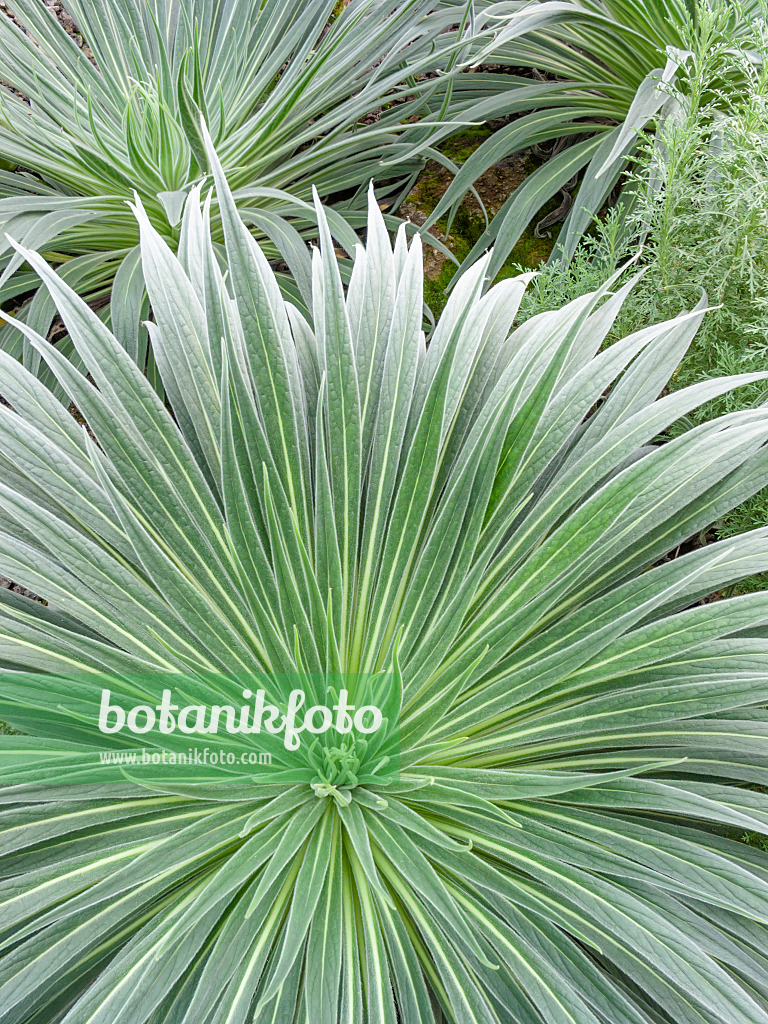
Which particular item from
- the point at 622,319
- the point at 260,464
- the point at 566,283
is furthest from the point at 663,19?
the point at 260,464

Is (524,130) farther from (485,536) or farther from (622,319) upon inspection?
(485,536)

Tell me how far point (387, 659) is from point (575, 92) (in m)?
1.55

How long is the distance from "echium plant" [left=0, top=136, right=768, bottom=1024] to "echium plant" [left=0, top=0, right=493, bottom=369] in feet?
1.96

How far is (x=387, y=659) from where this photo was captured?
1026mm

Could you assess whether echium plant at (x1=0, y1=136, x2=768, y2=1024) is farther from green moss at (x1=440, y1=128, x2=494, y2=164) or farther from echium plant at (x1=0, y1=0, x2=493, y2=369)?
green moss at (x1=440, y1=128, x2=494, y2=164)

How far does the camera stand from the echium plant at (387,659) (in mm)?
795

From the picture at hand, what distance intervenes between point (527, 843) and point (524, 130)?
1567mm

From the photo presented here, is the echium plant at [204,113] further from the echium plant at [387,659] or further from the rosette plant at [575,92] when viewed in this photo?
the echium plant at [387,659]

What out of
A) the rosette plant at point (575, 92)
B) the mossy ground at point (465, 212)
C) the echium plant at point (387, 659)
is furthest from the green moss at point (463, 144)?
the echium plant at point (387, 659)

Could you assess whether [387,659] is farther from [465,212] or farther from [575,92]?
[575,92]

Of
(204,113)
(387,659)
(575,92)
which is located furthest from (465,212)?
(387,659)

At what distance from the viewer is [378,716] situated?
0.91 metres

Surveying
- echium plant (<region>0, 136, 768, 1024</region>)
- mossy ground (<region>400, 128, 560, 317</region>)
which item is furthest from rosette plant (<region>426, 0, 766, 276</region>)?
echium plant (<region>0, 136, 768, 1024</region>)

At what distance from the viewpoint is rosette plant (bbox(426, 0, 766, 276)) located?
152 cm
